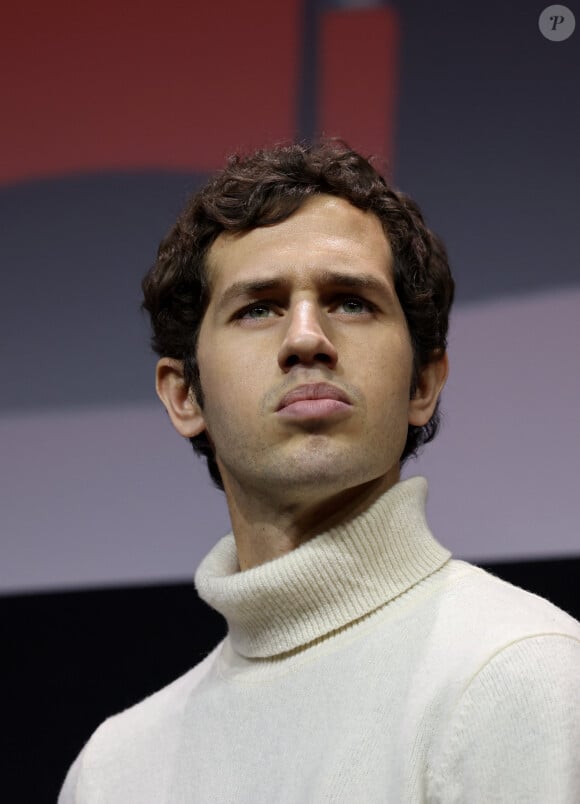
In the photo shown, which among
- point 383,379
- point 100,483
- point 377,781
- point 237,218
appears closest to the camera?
point 377,781

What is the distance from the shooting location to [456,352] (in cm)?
242

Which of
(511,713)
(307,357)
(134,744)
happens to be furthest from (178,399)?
(511,713)

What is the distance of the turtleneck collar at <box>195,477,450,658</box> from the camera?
62.6 inches

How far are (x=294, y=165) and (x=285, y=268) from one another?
0.22 metres

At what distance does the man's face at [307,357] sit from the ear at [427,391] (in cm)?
11

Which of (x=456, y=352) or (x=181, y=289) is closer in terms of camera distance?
(x=181, y=289)

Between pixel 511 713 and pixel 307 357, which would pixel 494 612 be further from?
pixel 307 357

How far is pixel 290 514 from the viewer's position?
166 centimetres

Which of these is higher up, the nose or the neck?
the nose

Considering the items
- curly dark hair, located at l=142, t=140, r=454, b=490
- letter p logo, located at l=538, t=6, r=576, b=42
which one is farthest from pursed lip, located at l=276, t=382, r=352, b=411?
letter p logo, located at l=538, t=6, r=576, b=42

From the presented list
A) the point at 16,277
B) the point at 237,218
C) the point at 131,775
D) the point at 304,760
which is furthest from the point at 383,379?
the point at 16,277

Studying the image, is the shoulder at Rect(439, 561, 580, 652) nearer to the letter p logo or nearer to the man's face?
the man's face

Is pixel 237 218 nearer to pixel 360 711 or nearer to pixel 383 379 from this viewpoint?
pixel 383 379

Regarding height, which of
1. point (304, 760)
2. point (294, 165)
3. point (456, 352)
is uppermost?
point (294, 165)
